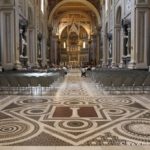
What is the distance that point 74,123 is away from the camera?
5.06 meters

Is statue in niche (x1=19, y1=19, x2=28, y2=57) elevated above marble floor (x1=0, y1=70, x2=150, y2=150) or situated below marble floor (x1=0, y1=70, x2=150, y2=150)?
above

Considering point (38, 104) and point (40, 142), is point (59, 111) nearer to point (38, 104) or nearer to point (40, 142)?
point (38, 104)

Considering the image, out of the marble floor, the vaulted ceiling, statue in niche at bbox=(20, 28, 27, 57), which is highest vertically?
the vaulted ceiling

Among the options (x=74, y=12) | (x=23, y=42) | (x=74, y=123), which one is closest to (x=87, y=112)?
(x=74, y=123)

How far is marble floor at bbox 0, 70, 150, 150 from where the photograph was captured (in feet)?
12.5

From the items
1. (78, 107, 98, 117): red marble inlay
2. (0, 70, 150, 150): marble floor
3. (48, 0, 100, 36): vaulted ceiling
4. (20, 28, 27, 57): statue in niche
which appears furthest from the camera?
(48, 0, 100, 36): vaulted ceiling

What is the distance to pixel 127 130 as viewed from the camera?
4535mm

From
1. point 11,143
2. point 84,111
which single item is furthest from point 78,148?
point 84,111

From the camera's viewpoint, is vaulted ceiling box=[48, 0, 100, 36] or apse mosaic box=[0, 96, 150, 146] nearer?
apse mosaic box=[0, 96, 150, 146]

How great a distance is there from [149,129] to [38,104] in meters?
3.50

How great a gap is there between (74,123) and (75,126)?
0.24 metres

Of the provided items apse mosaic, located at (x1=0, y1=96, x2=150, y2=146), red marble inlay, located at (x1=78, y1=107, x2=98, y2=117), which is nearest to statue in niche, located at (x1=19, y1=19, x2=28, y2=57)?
apse mosaic, located at (x1=0, y1=96, x2=150, y2=146)

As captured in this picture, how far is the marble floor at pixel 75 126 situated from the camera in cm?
380

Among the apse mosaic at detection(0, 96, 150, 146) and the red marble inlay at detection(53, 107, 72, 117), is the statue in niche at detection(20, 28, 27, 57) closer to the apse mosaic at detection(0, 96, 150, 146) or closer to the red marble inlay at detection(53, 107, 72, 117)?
the apse mosaic at detection(0, 96, 150, 146)
